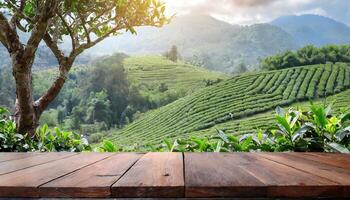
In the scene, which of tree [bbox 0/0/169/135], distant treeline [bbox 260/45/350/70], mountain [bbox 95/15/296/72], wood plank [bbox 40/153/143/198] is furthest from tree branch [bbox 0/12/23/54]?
mountain [bbox 95/15/296/72]

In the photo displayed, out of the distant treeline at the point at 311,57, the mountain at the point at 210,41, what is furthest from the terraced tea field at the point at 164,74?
the mountain at the point at 210,41

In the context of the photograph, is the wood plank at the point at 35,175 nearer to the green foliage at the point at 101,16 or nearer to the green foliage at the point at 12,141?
the green foliage at the point at 12,141

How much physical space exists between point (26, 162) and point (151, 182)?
49 cm

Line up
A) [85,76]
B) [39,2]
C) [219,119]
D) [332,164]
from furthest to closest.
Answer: [85,76] → [219,119] → [39,2] → [332,164]

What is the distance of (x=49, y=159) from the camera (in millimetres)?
1128

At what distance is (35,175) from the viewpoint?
2.78 feet

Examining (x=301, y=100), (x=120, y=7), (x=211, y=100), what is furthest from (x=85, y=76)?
(x=120, y=7)

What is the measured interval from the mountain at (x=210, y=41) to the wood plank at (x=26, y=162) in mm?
115752

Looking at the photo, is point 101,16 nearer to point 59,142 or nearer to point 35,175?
point 59,142

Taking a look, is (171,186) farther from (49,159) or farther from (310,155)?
(310,155)

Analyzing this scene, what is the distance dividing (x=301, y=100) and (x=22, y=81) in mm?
32958

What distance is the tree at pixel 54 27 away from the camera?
274cm

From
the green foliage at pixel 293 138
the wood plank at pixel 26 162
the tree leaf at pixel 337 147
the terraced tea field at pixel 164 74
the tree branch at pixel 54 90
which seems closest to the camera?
the wood plank at pixel 26 162

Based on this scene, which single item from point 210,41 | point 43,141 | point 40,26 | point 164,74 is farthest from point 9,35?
point 210,41
